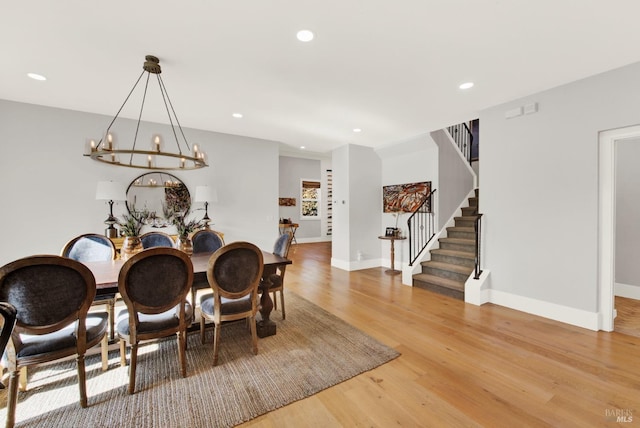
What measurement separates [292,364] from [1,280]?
200 centimetres

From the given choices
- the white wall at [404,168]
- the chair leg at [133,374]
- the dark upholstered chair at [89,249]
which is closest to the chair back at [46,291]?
the chair leg at [133,374]

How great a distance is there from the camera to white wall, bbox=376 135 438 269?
5.37 metres

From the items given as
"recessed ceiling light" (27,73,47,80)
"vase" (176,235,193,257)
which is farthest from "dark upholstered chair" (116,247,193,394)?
"recessed ceiling light" (27,73,47,80)

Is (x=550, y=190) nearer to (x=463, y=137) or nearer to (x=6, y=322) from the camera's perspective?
(x=463, y=137)

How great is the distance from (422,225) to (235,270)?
4.30 metres

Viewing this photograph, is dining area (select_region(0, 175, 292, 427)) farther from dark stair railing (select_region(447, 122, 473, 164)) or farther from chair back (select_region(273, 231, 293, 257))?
dark stair railing (select_region(447, 122, 473, 164))

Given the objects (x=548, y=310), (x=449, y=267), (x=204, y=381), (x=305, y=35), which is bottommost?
(x=204, y=381)

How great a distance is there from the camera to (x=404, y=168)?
593 centimetres

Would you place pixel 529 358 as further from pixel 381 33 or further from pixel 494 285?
pixel 381 33

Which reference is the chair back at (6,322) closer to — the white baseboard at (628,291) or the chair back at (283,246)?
the chair back at (283,246)

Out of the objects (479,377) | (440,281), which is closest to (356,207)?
(440,281)

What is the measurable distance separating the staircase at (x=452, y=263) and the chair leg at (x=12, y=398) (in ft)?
15.0

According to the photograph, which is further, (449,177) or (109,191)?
(449,177)

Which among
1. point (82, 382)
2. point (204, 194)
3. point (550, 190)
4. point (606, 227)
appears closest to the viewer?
point (82, 382)
